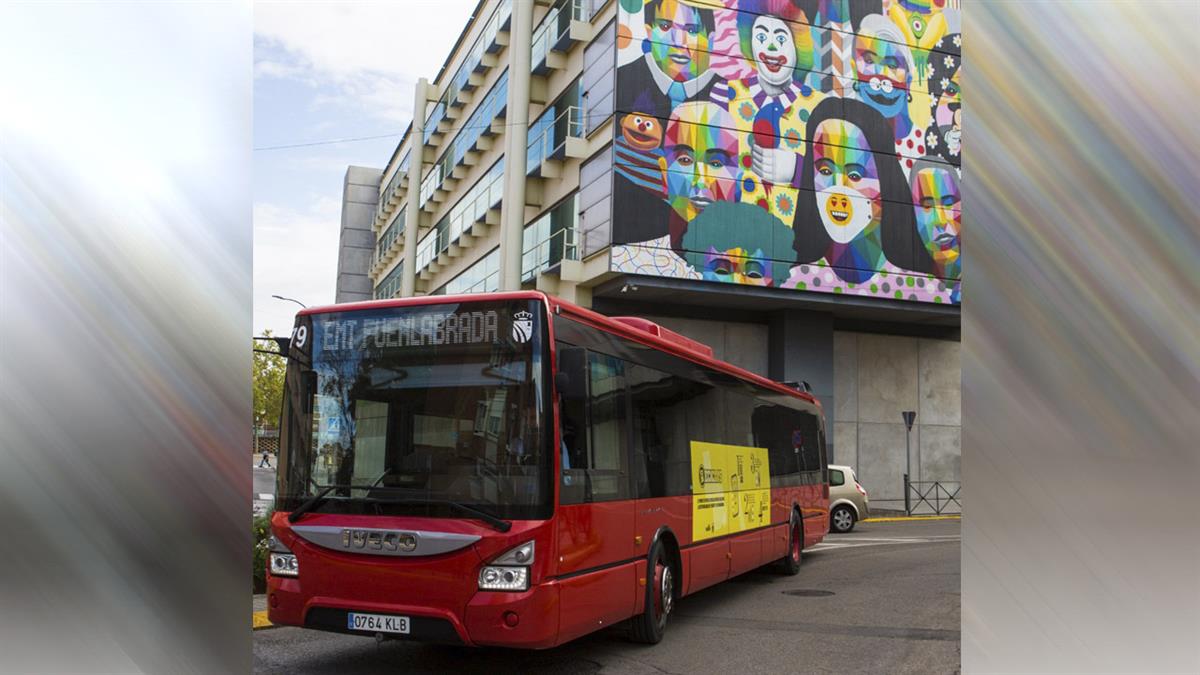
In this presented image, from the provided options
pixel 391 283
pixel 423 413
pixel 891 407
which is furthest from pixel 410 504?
pixel 391 283

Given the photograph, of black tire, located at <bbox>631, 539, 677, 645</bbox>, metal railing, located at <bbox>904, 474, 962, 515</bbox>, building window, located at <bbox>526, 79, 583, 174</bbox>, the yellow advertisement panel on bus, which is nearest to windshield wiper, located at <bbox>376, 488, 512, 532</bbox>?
black tire, located at <bbox>631, 539, 677, 645</bbox>

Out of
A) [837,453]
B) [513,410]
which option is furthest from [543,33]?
[513,410]

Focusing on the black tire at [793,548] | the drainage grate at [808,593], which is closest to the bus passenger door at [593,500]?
the drainage grate at [808,593]

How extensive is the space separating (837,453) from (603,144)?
41.6ft

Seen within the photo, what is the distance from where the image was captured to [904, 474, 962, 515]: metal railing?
32.3m

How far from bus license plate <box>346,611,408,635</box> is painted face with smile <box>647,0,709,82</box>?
22562 mm

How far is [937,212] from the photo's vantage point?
3067 centimetres

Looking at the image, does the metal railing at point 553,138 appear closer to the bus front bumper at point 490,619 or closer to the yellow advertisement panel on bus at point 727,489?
the yellow advertisement panel on bus at point 727,489

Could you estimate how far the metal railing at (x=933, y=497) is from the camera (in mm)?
32281

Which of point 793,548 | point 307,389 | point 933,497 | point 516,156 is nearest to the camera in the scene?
point 307,389

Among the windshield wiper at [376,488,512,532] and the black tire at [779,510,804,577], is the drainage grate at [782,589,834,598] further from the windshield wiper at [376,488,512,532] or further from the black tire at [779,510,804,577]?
the windshield wiper at [376,488,512,532]

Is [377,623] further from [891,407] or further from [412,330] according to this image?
[891,407]

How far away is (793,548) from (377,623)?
860cm

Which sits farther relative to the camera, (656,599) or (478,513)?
(656,599)
